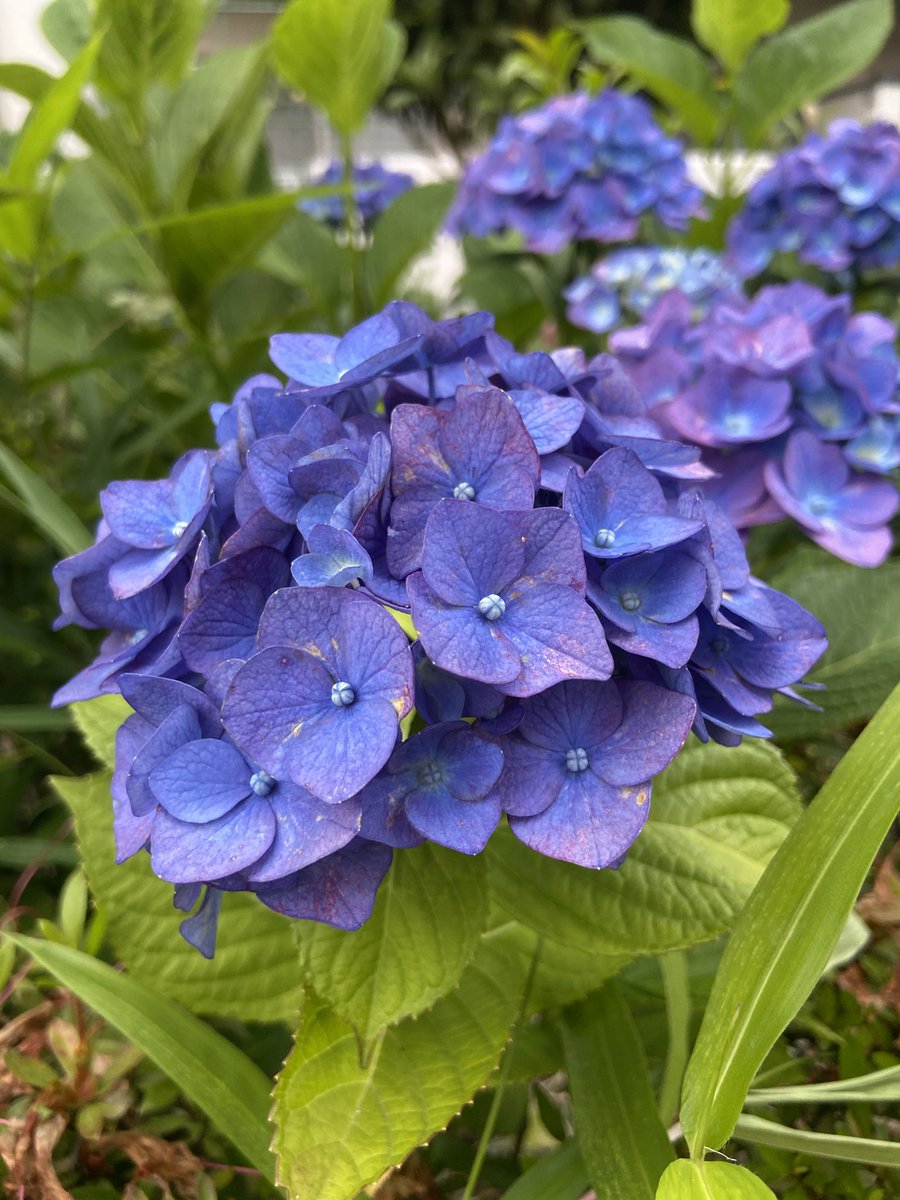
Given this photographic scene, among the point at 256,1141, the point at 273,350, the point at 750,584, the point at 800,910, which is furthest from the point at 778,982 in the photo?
the point at 273,350

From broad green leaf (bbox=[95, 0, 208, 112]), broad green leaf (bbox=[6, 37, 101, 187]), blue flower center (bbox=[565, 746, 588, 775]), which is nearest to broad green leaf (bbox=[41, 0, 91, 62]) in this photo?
broad green leaf (bbox=[95, 0, 208, 112])

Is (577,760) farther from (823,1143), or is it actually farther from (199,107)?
(199,107)

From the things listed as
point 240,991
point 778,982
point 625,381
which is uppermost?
point 625,381

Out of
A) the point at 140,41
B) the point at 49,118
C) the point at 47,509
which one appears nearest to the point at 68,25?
the point at 140,41

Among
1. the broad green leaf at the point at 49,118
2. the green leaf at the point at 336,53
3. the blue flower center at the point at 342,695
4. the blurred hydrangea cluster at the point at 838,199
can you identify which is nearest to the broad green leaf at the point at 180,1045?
the blue flower center at the point at 342,695

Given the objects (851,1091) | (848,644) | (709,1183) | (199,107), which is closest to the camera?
(709,1183)

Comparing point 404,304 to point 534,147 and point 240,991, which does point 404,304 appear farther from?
point 534,147
